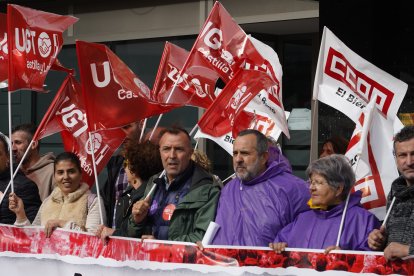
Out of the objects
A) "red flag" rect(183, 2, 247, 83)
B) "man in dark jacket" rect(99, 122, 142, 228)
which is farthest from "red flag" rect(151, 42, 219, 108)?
"man in dark jacket" rect(99, 122, 142, 228)

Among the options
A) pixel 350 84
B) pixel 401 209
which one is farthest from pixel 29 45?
pixel 401 209

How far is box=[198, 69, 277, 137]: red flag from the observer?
291 inches

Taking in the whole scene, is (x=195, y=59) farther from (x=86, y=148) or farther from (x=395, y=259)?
(x=395, y=259)

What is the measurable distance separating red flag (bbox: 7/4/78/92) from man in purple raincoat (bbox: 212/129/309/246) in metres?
2.43

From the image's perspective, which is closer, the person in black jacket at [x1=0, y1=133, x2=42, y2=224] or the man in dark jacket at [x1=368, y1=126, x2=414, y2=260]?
the man in dark jacket at [x1=368, y1=126, x2=414, y2=260]

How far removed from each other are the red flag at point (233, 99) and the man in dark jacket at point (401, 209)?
1571 mm

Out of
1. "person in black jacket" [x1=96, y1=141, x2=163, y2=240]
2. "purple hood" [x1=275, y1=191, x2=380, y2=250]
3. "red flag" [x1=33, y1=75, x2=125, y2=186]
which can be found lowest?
"purple hood" [x1=275, y1=191, x2=380, y2=250]

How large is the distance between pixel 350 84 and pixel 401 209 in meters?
1.26

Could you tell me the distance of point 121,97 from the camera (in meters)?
7.41

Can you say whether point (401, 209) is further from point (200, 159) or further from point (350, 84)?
point (200, 159)

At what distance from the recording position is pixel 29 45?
8.26 m

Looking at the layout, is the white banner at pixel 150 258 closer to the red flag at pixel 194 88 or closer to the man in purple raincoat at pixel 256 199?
the man in purple raincoat at pixel 256 199

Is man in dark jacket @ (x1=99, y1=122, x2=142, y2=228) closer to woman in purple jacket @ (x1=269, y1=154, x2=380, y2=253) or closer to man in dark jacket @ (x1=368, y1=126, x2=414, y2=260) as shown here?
woman in purple jacket @ (x1=269, y1=154, x2=380, y2=253)

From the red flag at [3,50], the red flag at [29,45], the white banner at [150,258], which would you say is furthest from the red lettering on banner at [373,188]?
the red flag at [3,50]
